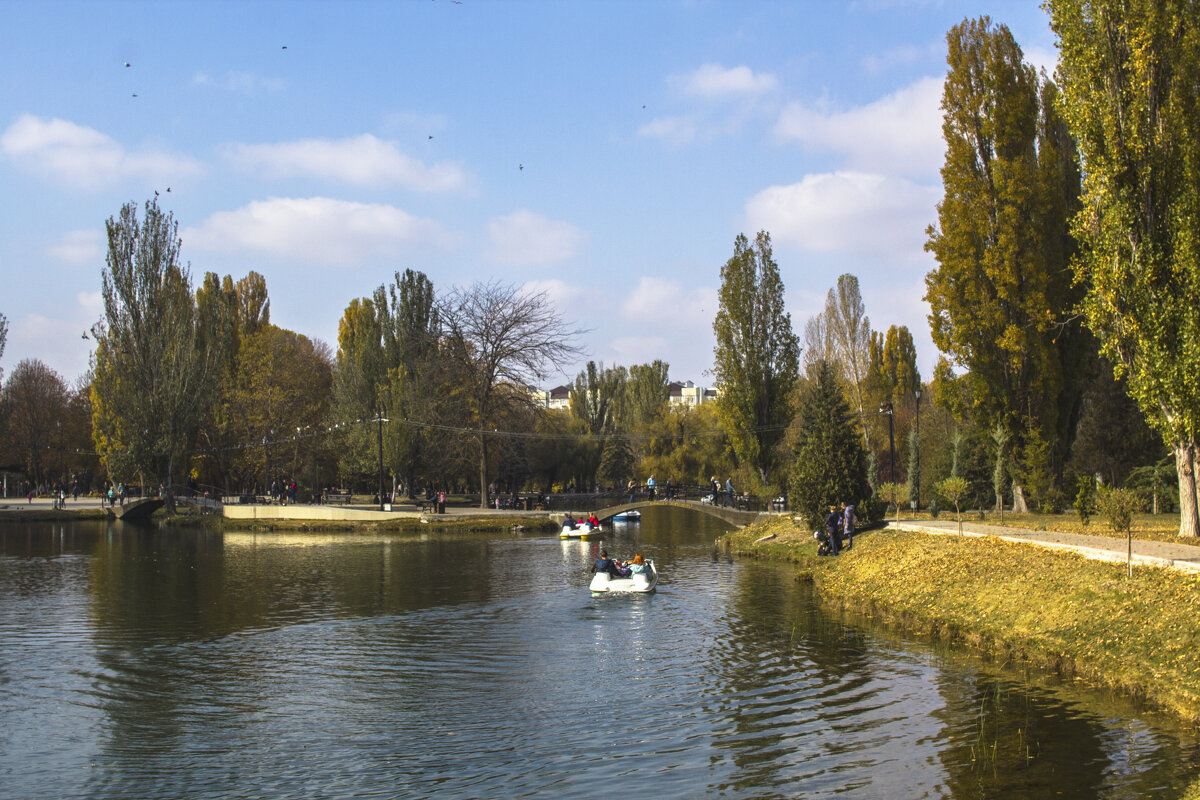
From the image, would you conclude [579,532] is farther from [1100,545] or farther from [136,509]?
[136,509]

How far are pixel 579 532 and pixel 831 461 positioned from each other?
18561 mm

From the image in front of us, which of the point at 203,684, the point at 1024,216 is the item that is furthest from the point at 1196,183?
the point at 203,684

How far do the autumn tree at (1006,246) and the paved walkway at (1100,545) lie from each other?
9084 mm

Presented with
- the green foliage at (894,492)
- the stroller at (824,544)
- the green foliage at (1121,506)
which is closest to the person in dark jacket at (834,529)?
the stroller at (824,544)

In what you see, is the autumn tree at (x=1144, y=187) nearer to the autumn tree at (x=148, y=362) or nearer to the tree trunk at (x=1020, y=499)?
the tree trunk at (x=1020, y=499)

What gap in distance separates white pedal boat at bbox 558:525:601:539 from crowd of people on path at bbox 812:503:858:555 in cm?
1728

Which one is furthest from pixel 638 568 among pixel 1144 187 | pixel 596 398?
pixel 596 398

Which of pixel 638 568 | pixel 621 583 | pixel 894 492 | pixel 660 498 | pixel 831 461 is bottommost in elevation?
pixel 621 583

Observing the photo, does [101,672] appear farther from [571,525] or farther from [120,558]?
[571,525]

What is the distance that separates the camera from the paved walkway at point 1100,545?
1720 cm

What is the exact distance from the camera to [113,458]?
59.2 m

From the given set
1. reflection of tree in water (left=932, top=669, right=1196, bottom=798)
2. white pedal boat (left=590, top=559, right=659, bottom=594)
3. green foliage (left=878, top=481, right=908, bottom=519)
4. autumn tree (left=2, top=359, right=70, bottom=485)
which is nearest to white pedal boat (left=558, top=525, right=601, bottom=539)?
green foliage (left=878, top=481, right=908, bottom=519)

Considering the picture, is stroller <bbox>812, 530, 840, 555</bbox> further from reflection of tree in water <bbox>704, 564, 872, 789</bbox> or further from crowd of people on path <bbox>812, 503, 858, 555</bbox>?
reflection of tree in water <bbox>704, 564, 872, 789</bbox>

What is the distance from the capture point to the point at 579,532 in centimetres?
4650
